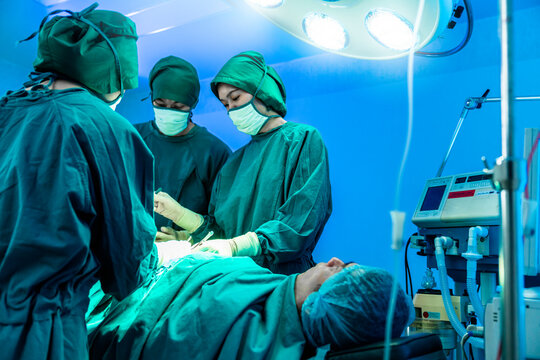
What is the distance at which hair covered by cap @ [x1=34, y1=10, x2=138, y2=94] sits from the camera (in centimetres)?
144

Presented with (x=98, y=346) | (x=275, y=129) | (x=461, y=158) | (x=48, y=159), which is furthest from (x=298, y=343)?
(x=461, y=158)

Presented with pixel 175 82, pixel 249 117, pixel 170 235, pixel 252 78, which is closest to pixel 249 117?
pixel 249 117

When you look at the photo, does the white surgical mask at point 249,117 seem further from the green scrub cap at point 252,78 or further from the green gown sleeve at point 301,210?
the green gown sleeve at point 301,210

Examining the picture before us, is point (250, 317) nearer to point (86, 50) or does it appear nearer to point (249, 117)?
point (86, 50)

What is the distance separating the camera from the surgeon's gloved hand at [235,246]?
1964 mm

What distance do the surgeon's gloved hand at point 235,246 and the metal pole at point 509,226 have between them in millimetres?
1410

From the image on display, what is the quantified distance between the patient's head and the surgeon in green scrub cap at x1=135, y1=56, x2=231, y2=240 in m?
1.58

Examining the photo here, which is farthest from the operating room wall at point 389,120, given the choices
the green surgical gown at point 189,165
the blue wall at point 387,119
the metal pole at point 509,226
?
the metal pole at point 509,226

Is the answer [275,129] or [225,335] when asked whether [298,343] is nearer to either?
[225,335]

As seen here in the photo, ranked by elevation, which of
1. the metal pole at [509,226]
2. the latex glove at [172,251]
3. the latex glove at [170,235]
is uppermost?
the metal pole at [509,226]

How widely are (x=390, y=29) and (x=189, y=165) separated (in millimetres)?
1855

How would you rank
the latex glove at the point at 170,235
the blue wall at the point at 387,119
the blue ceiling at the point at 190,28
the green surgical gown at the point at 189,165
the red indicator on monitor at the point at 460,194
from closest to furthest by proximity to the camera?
the red indicator on monitor at the point at 460,194 < the latex glove at the point at 170,235 < the blue wall at the point at 387,119 < the green surgical gown at the point at 189,165 < the blue ceiling at the point at 190,28

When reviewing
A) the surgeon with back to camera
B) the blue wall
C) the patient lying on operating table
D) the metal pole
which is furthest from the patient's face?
the blue wall

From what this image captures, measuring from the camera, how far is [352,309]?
1292mm
